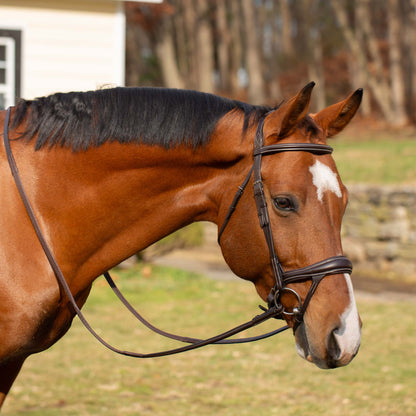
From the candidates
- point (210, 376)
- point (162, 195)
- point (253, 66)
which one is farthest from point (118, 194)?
point (253, 66)

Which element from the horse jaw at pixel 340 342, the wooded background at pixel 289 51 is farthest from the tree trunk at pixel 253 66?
the horse jaw at pixel 340 342

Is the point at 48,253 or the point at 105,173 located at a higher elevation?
the point at 105,173

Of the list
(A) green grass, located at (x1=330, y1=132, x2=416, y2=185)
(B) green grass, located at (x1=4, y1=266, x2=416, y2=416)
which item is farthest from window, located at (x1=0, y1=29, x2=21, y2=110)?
(A) green grass, located at (x1=330, y1=132, x2=416, y2=185)

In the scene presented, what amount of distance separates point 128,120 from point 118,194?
0.35 metres

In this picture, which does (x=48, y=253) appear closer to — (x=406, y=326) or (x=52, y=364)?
(x=52, y=364)

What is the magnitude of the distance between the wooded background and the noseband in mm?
14962

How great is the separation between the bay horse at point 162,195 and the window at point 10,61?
6.80 m

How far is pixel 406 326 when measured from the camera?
7363 millimetres

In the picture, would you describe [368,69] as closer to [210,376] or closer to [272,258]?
[210,376]

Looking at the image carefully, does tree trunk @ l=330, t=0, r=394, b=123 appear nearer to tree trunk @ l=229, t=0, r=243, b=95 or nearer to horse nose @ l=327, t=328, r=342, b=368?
tree trunk @ l=229, t=0, r=243, b=95

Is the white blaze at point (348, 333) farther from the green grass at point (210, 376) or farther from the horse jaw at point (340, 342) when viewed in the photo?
the green grass at point (210, 376)

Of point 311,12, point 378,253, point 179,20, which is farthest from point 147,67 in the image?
point 378,253

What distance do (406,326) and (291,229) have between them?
18.1 feet

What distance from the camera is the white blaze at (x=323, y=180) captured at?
2.47m
